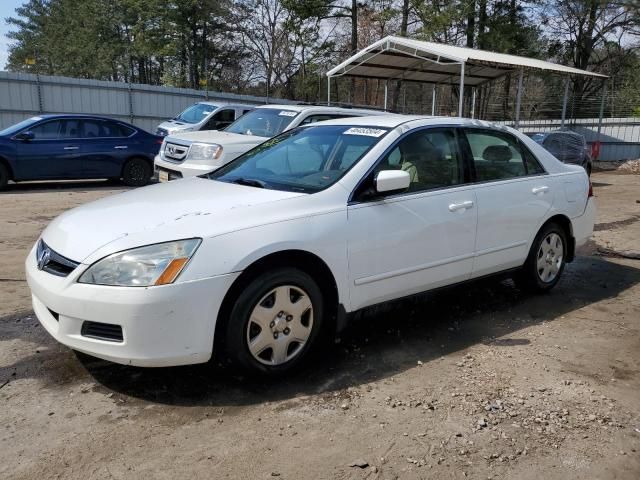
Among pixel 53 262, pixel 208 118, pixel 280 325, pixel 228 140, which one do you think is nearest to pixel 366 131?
pixel 280 325

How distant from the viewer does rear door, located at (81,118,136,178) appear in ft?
38.0

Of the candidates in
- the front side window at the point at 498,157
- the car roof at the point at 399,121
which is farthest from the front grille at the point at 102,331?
the front side window at the point at 498,157

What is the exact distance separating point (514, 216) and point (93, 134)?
9.51 meters

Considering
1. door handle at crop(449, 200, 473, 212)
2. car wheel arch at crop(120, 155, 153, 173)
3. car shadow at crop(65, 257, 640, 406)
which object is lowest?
car shadow at crop(65, 257, 640, 406)

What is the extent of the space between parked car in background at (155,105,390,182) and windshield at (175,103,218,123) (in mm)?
4696

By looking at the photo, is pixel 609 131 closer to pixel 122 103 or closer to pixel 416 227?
pixel 122 103

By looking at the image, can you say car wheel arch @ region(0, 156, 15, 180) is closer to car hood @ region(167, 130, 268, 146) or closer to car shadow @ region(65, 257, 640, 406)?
car hood @ region(167, 130, 268, 146)

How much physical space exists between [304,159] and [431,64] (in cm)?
1552

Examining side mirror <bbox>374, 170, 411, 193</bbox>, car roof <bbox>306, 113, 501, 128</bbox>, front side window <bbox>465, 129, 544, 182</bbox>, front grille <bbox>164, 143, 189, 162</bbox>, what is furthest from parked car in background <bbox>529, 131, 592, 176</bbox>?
side mirror <bbox>374, 170, 411, 193</bbox>

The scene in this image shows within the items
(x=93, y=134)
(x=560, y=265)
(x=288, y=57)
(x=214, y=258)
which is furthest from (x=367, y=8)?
(x=214, y=258)

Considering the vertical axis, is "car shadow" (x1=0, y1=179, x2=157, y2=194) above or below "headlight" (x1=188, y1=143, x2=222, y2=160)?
below

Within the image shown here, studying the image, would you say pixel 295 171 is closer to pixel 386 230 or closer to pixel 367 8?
pixel 386 230

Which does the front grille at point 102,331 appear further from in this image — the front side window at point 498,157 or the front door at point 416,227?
the front side window at point 498,157

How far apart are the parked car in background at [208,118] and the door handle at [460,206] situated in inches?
404
